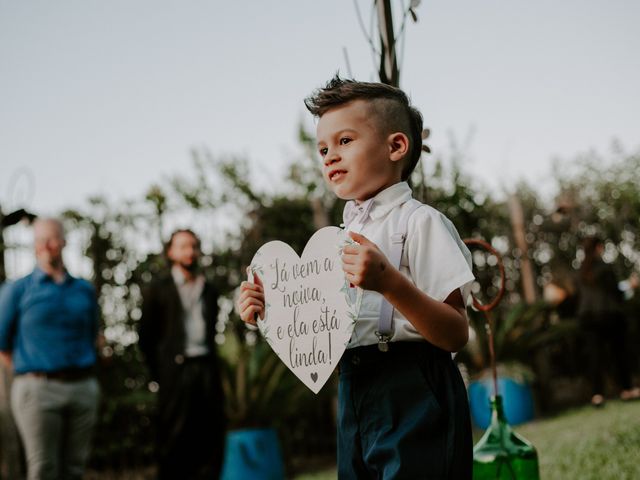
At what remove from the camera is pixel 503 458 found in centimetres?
213

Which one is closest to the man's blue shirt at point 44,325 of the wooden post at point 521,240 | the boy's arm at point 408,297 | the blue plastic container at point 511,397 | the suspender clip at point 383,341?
the suspender clip at point 383,341

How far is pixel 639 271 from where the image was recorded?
14.1m

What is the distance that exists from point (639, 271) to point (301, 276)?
14.1 m

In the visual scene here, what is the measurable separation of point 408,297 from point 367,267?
0.11 m

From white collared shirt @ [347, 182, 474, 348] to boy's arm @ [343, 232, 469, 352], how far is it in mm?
46

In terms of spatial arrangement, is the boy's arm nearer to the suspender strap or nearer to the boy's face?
the suspender strap

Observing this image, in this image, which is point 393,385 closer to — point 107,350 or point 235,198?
point 107,350

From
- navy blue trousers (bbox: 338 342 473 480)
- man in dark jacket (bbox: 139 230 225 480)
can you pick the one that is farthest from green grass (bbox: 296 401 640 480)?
navy blue trousers (bbox: 338 342 473 480)

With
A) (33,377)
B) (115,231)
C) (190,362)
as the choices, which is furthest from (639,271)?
(33,377)

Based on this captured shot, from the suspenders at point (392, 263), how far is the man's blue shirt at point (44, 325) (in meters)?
2.88

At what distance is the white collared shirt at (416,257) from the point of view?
141 cm

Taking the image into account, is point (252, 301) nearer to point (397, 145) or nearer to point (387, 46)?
point (397, 145)

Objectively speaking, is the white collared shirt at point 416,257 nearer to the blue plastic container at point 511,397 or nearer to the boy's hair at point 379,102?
the boy's hair at point 379,102

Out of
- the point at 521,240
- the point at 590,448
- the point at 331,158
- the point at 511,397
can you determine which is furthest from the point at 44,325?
the point at 521,240
